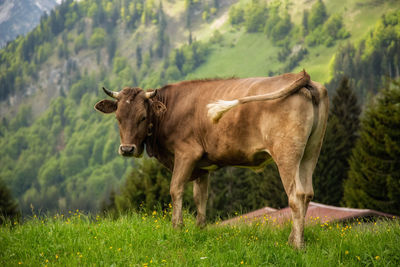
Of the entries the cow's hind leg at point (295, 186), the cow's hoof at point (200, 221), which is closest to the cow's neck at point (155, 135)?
the cow's hoof at point (200, 221)

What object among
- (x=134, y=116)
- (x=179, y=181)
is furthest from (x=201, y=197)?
(x=134, y=116)

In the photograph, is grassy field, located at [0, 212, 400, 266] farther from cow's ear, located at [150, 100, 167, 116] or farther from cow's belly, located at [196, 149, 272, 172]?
cow's ear, located at [150, 100, 167, 116]

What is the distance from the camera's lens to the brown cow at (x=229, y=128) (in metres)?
7.26

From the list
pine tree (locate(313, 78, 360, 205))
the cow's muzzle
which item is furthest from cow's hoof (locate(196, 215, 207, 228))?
pine tree (locate(313, 78, 360, 205))

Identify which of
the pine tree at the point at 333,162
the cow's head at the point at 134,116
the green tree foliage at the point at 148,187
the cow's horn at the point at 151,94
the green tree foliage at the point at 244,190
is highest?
the cow's horn at the point at 151,94

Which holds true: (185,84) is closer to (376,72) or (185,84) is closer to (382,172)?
(382,172)

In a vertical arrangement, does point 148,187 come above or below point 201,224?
below

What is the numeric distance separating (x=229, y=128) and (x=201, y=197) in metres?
2.08

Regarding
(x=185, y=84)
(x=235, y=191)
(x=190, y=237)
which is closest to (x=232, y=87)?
(x=185, y=84)

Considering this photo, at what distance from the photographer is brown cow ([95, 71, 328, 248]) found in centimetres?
726

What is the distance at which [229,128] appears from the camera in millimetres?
8078

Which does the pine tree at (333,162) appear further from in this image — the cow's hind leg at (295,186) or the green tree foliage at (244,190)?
the cow's hind leg at (295,186)

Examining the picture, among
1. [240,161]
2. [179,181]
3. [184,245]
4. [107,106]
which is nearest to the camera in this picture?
[184,245]

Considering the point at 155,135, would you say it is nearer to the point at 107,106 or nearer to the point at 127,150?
the point at 127,150
